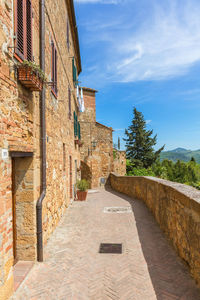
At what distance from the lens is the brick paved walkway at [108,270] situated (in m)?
3.10

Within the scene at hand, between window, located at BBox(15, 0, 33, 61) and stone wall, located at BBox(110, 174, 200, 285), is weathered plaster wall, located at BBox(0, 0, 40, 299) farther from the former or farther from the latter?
stone wall, located at BBox(110, 174, 200, 285)

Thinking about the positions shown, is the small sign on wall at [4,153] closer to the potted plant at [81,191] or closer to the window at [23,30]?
the window at [23,30]

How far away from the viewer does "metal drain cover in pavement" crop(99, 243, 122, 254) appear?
4500 millimetres

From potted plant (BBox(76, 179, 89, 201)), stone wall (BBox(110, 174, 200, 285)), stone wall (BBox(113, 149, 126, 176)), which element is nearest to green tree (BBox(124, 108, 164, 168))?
stone wall (BBox(113, 149, 126, 176))

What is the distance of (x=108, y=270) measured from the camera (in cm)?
375

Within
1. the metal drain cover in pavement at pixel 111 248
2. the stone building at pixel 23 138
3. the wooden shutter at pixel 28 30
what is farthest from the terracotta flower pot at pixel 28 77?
the metal drain cover in pavement at pixel 111 248

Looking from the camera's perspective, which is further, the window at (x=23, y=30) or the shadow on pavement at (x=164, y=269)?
the window at (x=23, y=30)

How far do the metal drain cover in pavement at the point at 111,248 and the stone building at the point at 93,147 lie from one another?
11966 millimetres

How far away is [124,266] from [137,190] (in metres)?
6.96

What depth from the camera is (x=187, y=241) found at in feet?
12.1

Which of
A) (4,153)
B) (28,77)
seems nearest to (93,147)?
(28,77)

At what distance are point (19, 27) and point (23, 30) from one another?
0.41ft

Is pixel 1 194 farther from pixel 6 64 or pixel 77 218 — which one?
pixel 77 218

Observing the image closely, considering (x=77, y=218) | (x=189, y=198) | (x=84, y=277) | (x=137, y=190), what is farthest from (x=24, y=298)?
(x=137, y=190)
